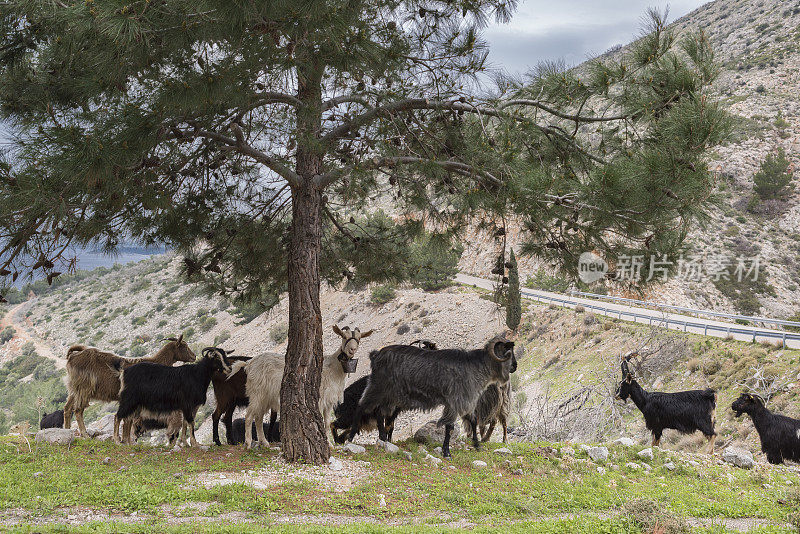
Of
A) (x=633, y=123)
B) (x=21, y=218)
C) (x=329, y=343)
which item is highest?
(x=633, y=123)

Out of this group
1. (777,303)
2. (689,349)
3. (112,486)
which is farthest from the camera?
(777,303)

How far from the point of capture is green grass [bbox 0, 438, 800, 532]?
5.56 meters

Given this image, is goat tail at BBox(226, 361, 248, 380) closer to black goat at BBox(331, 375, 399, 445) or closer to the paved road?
black goat at BBox(331, 375, 399, 445)

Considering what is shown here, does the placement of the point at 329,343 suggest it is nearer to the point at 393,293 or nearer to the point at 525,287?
the point at 393,293

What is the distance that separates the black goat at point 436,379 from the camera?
8234 mm

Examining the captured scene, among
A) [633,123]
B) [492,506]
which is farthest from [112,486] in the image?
[633,123]

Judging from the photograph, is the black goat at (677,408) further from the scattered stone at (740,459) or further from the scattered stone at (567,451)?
the scattered stone at (567,451)

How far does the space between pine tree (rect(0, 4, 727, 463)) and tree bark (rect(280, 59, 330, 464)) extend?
27 millimetres

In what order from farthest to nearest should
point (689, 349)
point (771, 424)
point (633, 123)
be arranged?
point (689, 349)
point (771, 424)
point (633, 123)

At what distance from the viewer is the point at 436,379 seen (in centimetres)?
834

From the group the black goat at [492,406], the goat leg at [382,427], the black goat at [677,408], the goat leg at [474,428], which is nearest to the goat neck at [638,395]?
the black goat at [677,408]

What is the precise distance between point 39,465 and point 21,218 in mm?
3291

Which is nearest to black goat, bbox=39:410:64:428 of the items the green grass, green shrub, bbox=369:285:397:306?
the green grass

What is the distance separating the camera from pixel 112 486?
19.1 ft
